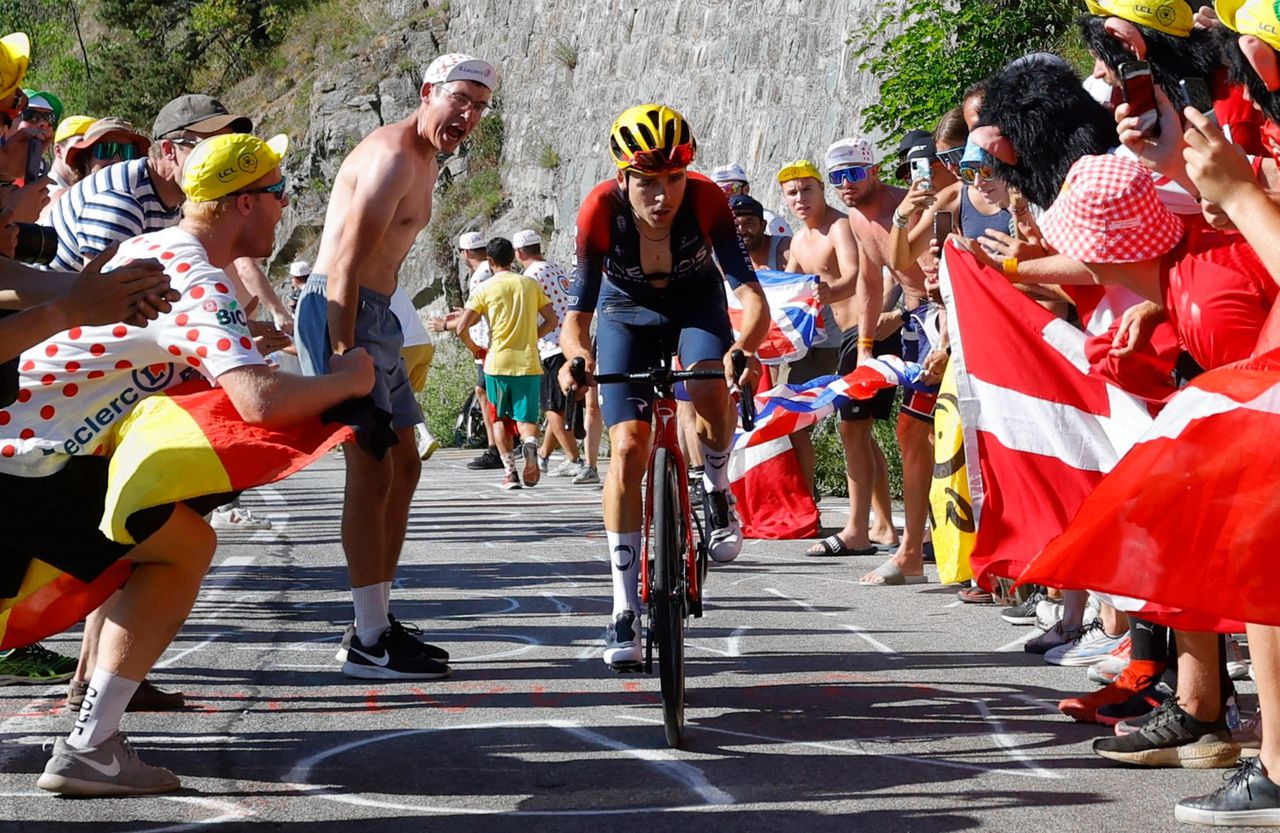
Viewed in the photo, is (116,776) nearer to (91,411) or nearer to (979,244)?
(91,411)

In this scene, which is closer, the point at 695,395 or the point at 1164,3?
the point at 1164,3

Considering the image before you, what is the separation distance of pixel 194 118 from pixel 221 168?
1.61 meters

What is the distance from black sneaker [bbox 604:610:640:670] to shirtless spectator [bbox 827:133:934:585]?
280 centimetres

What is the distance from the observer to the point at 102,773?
430 centimetres

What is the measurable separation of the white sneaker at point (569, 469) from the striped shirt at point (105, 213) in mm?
10576

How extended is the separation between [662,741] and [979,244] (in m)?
1.97

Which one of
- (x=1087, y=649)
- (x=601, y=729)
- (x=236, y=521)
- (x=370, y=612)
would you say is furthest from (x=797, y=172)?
(x=601, y=729)

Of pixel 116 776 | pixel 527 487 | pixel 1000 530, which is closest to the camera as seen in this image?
pixel 116 776

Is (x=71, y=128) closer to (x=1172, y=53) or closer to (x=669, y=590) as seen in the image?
(x=669, y=590)

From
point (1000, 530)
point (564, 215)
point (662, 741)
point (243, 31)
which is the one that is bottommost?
point (662, 741)

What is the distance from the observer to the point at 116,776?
4.32m

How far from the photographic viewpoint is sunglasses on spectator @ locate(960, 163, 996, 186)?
18.1 ft

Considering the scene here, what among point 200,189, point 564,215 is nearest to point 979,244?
point 200,189

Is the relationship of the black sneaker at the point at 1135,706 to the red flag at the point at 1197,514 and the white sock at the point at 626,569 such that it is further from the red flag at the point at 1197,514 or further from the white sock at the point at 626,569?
the white sock at the point at 626,569
